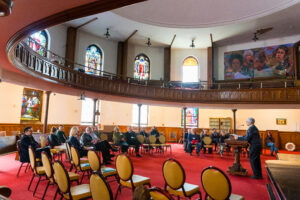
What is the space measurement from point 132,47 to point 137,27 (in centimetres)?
279

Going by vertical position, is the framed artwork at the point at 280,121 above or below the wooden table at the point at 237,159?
above

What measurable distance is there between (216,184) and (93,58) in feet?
46.2

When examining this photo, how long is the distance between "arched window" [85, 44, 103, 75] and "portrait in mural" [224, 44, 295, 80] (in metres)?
10.2

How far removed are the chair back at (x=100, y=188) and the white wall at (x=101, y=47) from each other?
42.3 ft

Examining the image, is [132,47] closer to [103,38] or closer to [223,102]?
[103,38]

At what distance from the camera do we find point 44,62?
8.16m

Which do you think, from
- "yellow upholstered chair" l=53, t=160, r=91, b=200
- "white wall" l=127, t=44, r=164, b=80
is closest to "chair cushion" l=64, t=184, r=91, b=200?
"yellow upholstered chair" l=53, t=160, r=91, b=200


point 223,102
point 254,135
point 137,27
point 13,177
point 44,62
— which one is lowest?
point 13,177

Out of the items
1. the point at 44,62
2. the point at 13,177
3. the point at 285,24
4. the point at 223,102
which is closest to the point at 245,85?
the point at 223,102

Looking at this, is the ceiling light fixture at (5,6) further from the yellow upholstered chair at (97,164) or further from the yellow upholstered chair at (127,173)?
the yellow upholstered chair at (97,164)

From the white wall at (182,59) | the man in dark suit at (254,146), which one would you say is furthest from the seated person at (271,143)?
the white wall at (182,59)

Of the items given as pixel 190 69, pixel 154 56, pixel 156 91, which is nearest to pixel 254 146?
pixel 156 91

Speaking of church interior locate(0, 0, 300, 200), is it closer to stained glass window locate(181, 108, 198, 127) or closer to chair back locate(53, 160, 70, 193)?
stained glass window locate(181, 108, 198, 127)

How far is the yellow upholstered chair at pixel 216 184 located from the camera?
275cm
